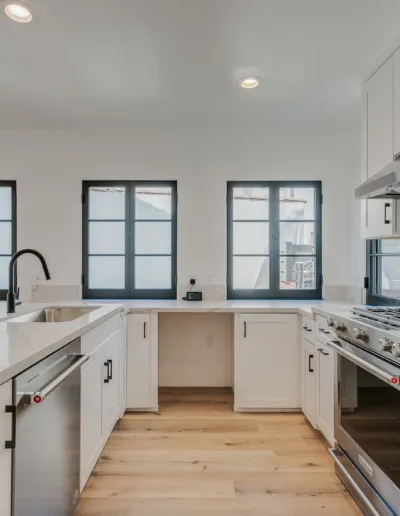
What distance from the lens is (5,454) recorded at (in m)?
1.00

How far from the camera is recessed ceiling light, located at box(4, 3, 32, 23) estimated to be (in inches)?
68.5

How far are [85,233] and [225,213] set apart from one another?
1424mm

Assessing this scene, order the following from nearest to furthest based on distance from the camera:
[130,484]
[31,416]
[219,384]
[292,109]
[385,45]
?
[31,416]
[130,484]
[385,45]
[292,109]
[219,384]

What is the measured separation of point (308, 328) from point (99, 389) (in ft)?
5.13

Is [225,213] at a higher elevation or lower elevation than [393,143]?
lower

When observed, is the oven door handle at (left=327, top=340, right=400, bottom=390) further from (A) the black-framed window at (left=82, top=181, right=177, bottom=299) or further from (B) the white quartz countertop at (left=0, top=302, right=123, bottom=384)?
(A) the black-framed window at (left=82, top=181, right=177, bottom=299)

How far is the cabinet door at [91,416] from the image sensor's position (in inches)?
67.8

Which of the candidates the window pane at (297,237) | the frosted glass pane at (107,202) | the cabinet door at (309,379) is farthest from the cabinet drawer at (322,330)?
the frosted glass pane at (107,202)

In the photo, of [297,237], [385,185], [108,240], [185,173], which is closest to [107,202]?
[108,240]

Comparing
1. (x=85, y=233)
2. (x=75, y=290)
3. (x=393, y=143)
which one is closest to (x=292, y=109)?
(x=393, y=143)

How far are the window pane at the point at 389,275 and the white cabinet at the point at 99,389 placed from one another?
2.13 metres

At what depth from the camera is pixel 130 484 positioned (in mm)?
1923

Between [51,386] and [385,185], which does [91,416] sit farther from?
[385,185]

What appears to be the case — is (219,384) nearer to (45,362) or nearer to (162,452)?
(162,452)
